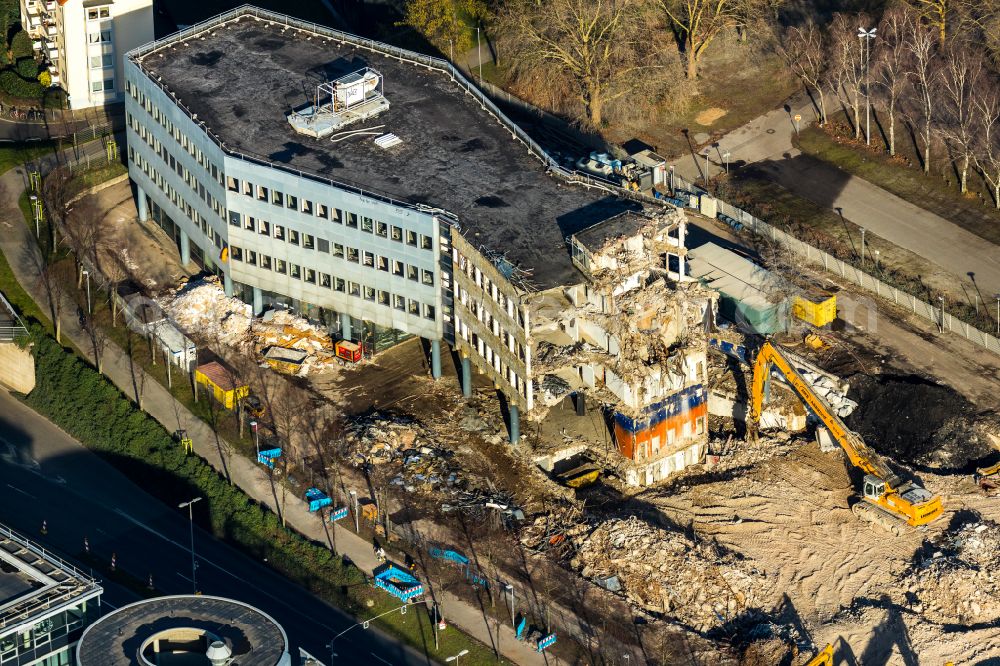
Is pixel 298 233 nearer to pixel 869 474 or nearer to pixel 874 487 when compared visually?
pixel 869 474

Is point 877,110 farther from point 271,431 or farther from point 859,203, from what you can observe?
point 271,431

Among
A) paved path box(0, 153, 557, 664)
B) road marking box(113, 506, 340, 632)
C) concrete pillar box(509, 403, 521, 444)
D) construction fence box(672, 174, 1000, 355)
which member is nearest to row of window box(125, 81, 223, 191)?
paved path box(0, 153, 557, 664)

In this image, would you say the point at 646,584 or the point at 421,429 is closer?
the point at 646,584

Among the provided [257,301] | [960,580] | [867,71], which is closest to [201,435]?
[257,301]

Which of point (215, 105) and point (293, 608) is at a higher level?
point (215, 105)

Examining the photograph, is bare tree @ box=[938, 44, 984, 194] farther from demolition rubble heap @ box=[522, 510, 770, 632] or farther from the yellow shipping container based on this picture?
demolition rubble heap @ box=[522, 510, 770, 632]

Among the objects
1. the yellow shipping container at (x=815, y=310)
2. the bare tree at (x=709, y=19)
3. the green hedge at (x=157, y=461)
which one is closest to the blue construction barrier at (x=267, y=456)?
the green hedge at (x=157, y=461)

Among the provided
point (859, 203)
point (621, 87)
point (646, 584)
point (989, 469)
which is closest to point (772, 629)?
point (646, 584)
